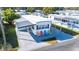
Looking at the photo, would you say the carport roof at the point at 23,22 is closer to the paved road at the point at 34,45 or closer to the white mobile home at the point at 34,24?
the white mobile home at the point at 34,24

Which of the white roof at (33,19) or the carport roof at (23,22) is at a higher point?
the white roof at (33,19)

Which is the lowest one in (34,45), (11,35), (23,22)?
(34,45)

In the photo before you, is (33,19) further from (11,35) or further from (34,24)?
(11,35)

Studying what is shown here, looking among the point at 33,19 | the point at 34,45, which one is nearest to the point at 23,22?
the point at 33,19

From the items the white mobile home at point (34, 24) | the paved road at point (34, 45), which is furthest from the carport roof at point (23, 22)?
the paved road at point (34, 45)

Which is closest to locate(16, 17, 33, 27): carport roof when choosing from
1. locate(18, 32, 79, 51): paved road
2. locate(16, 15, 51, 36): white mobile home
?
locate(16, 15, 51, 36): white mobile home

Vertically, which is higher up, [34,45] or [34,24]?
[34,24]

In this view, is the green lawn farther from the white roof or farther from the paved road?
the white roof

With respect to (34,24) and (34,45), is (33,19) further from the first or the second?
(34,45)
